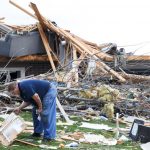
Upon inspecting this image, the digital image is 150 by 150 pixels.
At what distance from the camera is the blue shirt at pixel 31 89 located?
903cm

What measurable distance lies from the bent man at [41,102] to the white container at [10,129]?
0.32 m

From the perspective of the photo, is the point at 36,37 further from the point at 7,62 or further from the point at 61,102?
the point at 61,102

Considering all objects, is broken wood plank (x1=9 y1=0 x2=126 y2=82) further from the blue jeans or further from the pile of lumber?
A: the blue jeans

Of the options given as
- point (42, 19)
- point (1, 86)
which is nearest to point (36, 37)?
point (42, 19)

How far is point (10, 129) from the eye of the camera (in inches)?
357

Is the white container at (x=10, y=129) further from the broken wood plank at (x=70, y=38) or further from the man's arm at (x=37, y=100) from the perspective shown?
the broken wood plank at (x=70, y=38)

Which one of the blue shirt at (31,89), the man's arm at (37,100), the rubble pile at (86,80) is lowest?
the rubble pile at (86,80)

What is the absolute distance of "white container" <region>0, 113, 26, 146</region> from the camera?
29.1 ft

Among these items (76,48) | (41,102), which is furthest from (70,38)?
(41,102)

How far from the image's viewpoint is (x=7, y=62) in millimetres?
20844

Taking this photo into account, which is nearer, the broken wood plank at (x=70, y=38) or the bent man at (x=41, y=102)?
the bent man at (x=41, y=102)

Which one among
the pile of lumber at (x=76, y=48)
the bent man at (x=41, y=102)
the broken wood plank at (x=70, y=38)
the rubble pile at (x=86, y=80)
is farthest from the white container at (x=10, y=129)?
the broken wood plank at (x=70, y=38)

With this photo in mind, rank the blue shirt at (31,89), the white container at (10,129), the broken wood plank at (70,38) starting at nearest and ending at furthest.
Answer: the white container at (10,129) < the blue shirt at (31,89) < the broken wood plank at (70,38)

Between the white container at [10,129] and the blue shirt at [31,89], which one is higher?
the blue shirt at [31,89]
